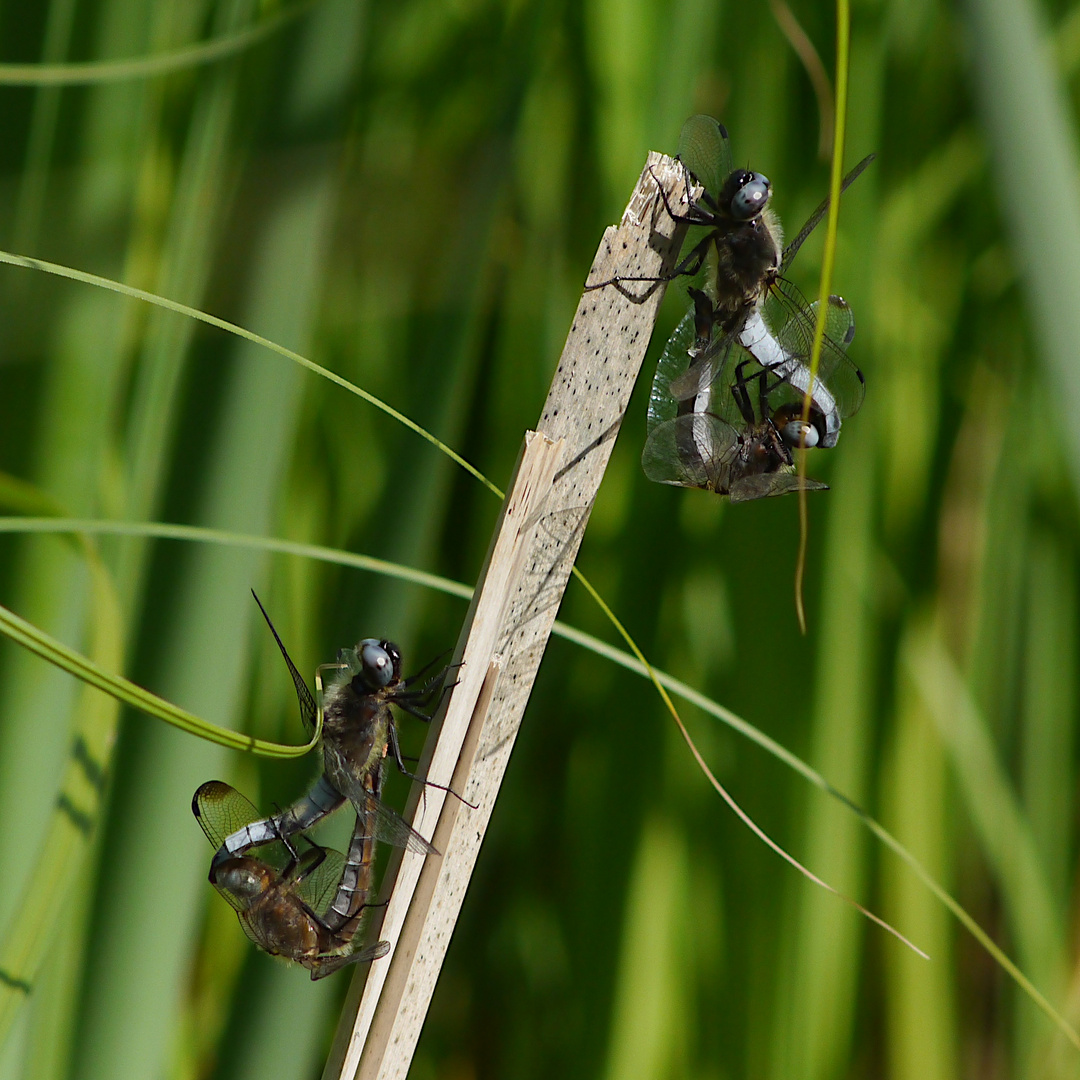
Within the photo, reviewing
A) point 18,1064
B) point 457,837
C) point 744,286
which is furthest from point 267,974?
point 744,286

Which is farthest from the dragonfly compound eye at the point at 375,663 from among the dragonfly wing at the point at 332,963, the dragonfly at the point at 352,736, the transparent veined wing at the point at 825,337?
the transparent veined wing at the point at 825,337

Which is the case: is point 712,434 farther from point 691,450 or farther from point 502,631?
point 502,631

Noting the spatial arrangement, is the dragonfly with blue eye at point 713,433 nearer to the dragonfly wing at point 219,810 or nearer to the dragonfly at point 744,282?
the dragonfly at point 744,282

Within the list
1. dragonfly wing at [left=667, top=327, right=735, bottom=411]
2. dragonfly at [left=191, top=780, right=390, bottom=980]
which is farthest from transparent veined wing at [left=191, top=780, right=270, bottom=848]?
dragonfly wing at [left=667, top=327, right=735, bottom=411]

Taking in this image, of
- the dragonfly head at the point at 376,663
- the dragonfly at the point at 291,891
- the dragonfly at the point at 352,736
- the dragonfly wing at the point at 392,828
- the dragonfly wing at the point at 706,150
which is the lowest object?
the dragonfly at the point at 291,891

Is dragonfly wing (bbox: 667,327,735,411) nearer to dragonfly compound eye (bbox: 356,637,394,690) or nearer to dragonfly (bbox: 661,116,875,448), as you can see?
dragonfly (bbox: 661,116,875,448)

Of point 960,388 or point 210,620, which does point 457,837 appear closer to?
point 210,620

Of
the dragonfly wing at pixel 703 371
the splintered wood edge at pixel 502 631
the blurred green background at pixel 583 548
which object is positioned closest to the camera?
Result: the splintered wood edge at pixel 502 631
